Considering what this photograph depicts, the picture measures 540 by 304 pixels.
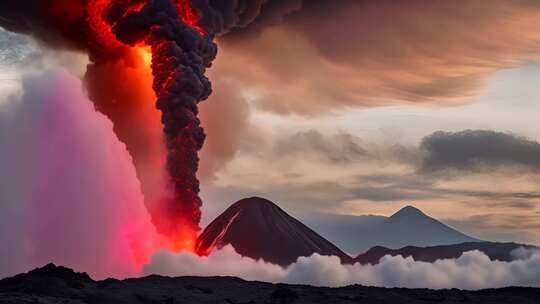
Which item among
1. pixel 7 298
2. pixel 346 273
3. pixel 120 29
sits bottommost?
pixel 7 298

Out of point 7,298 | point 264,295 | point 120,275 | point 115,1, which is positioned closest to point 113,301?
point 7,298

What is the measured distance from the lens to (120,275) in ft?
416

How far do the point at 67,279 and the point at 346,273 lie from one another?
11501 centimetres

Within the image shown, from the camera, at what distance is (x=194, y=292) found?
90.6 metres

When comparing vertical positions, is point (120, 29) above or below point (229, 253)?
above

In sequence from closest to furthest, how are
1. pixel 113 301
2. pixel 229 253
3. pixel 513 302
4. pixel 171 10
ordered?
pixel 113 301 < pixel 513 302 < pixel 171 10 < pixel 229 253

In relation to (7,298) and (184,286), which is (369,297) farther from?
(7,298)

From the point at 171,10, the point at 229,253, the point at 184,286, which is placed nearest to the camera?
the point at 184,286

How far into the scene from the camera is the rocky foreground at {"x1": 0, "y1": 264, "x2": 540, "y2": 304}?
80.2 meters

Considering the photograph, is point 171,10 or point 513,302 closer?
point 513,302

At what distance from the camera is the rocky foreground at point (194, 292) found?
8019cm

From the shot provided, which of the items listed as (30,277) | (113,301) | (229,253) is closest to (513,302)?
(113,301)

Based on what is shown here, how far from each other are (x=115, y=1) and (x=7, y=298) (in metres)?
60.2

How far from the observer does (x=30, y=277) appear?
278 ft
